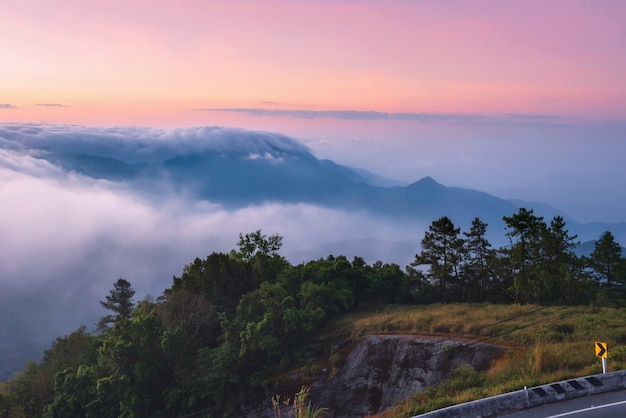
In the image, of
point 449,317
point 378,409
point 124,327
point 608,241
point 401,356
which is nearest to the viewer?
point 378,409

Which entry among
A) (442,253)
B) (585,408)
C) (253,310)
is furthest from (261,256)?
(585,408)

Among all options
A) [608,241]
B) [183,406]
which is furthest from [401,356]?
[608,241]

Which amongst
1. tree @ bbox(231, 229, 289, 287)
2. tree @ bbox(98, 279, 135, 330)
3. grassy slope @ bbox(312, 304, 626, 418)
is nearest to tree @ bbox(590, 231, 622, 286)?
grassy slope @ bbox(312, 304, 626, 418)

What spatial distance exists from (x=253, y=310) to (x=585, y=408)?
27.7 m

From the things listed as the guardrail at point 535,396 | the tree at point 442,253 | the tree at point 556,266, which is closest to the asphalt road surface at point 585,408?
the guardrail at point 535,396

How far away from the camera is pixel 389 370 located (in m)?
29.2

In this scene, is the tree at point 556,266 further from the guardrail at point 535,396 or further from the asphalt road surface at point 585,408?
the asphalt road surface at point 585,408

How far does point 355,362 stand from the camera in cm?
3109

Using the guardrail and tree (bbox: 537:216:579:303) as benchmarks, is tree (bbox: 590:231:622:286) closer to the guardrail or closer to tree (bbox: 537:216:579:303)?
tree (bbox: 537:216:579:303)

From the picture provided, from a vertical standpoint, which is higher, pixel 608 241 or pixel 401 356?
pixel 608 241

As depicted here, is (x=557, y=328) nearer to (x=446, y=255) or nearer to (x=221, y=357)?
(x=446, y=255)

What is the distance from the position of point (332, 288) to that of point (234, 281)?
1025 centimetres

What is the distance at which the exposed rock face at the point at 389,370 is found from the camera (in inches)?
1047

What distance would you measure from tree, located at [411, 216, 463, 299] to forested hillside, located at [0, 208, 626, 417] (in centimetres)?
9
